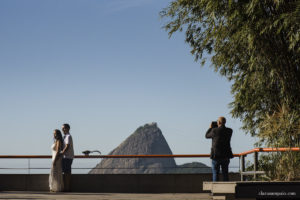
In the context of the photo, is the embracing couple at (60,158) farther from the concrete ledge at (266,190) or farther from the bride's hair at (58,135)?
the concrete ledge at (266,190)

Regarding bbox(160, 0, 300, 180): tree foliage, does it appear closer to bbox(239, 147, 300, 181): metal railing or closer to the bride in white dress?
bbox(239, 147, 300, 181): metal railing

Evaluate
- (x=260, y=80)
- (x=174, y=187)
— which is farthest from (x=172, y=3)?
(x=174, y=187)

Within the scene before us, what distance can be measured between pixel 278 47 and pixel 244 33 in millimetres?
2208

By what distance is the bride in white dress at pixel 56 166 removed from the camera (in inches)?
598

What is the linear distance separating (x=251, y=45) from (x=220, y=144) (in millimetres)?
6477

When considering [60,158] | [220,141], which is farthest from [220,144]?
[60,158]

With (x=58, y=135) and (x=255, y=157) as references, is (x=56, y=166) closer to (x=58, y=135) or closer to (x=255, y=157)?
(x=58, y=135)

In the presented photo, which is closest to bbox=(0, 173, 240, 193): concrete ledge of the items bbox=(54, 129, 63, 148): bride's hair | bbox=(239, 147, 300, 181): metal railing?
bbox=(239, 147, 300, 181): metal railing

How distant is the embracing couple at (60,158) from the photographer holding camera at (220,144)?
441 centimetres

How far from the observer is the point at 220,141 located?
39.8ft

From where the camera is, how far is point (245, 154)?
15.0m

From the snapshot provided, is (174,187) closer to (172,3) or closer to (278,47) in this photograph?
(278,47)

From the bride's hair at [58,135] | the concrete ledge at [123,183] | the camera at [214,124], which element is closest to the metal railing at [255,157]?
the camera at [214,124]

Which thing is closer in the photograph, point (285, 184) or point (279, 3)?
point (285, 184)
